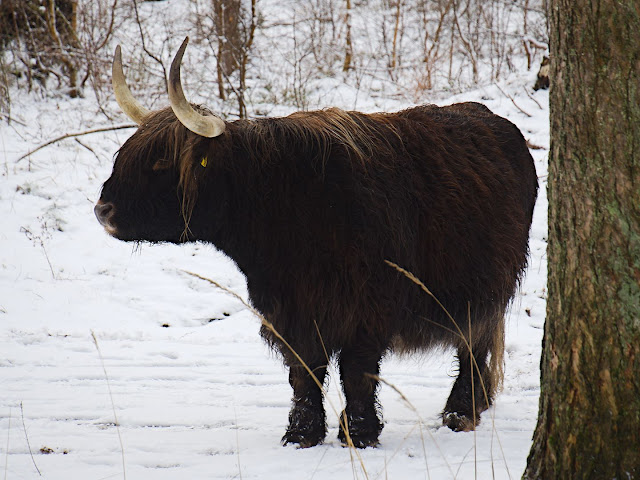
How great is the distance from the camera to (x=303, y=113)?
147 inches

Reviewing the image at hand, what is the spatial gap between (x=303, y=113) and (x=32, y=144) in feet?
22.6

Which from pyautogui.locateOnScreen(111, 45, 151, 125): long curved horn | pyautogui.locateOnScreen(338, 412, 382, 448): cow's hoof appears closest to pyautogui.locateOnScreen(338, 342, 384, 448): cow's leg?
pyautogui.locateOnScreen(338, 412, 382, 448): cow's hoof

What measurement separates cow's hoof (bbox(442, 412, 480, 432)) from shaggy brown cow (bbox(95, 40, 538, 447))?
0.47 m

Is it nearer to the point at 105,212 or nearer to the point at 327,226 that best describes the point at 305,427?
the point at 327,226

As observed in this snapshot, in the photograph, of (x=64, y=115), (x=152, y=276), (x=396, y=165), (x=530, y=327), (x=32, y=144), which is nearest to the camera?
(x=396, y=165)

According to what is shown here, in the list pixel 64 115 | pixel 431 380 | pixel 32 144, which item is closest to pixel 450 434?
pixel 431 380

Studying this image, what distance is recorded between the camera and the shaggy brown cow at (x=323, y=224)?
10.9ft

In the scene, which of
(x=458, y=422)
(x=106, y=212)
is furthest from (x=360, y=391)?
(x=106, y=212)

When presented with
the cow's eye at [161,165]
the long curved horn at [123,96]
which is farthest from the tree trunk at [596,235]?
the long curved horn at [123,96]

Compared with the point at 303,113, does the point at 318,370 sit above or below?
below

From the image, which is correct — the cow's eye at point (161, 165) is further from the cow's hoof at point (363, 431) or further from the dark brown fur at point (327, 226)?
the cow's hoof at point (363, 431)

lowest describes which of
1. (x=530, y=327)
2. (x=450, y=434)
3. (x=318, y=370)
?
(x=530, y=327)

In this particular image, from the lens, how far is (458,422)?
3.80m

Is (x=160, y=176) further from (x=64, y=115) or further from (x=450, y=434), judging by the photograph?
(x=64, y=115)
